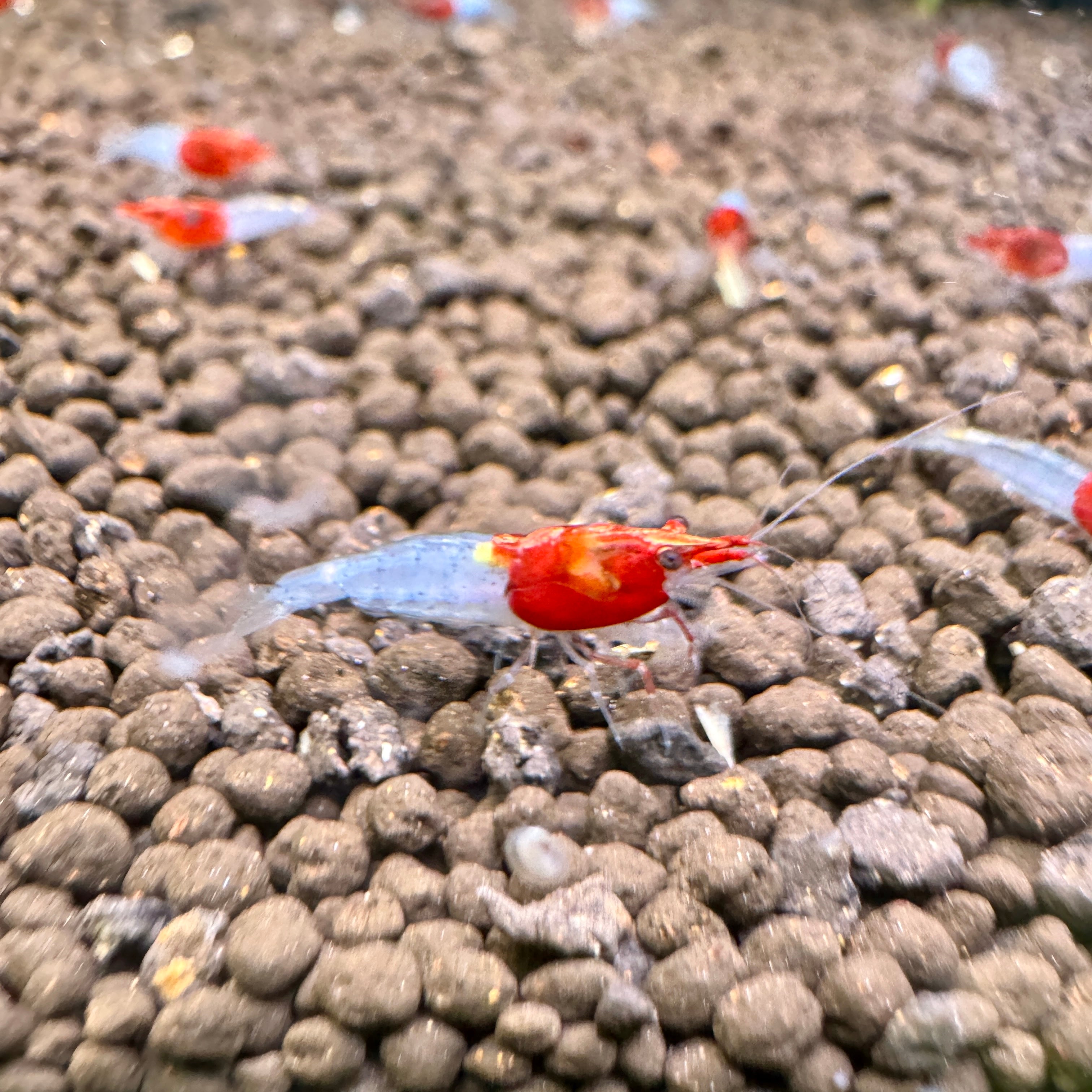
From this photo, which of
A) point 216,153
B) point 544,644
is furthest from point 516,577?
point 216,153

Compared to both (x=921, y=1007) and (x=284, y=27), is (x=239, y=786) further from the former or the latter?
(x=284, y=27)

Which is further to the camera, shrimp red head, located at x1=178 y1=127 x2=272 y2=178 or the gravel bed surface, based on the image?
shrimp red head, located at x1=178 y1=127 x2=272 y2=178

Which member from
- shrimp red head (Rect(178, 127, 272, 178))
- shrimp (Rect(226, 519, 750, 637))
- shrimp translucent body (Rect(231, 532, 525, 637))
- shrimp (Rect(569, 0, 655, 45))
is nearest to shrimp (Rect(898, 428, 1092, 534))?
shrimp (Rect(226, 519, 750, 637))

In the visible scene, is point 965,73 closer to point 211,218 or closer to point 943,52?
point 943,52

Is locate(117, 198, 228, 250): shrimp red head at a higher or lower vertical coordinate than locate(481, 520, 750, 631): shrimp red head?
higher

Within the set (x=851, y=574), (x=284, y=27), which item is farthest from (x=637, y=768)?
(x=284, y=27)

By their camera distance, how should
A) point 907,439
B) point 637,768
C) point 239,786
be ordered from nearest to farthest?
point 239,786, point 637,768, point 907,439

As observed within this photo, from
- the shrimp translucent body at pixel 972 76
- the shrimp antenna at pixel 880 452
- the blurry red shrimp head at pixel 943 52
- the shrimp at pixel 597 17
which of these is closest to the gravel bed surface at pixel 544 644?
the shrimp antenna at pixel 880 452

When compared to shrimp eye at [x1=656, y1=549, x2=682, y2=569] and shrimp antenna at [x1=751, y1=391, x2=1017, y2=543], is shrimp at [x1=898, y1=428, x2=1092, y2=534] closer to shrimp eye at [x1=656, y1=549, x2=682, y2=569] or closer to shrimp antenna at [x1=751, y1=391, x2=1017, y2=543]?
shrimp antenna at [x1=751, y1=391, x2=1017, y2=543]
